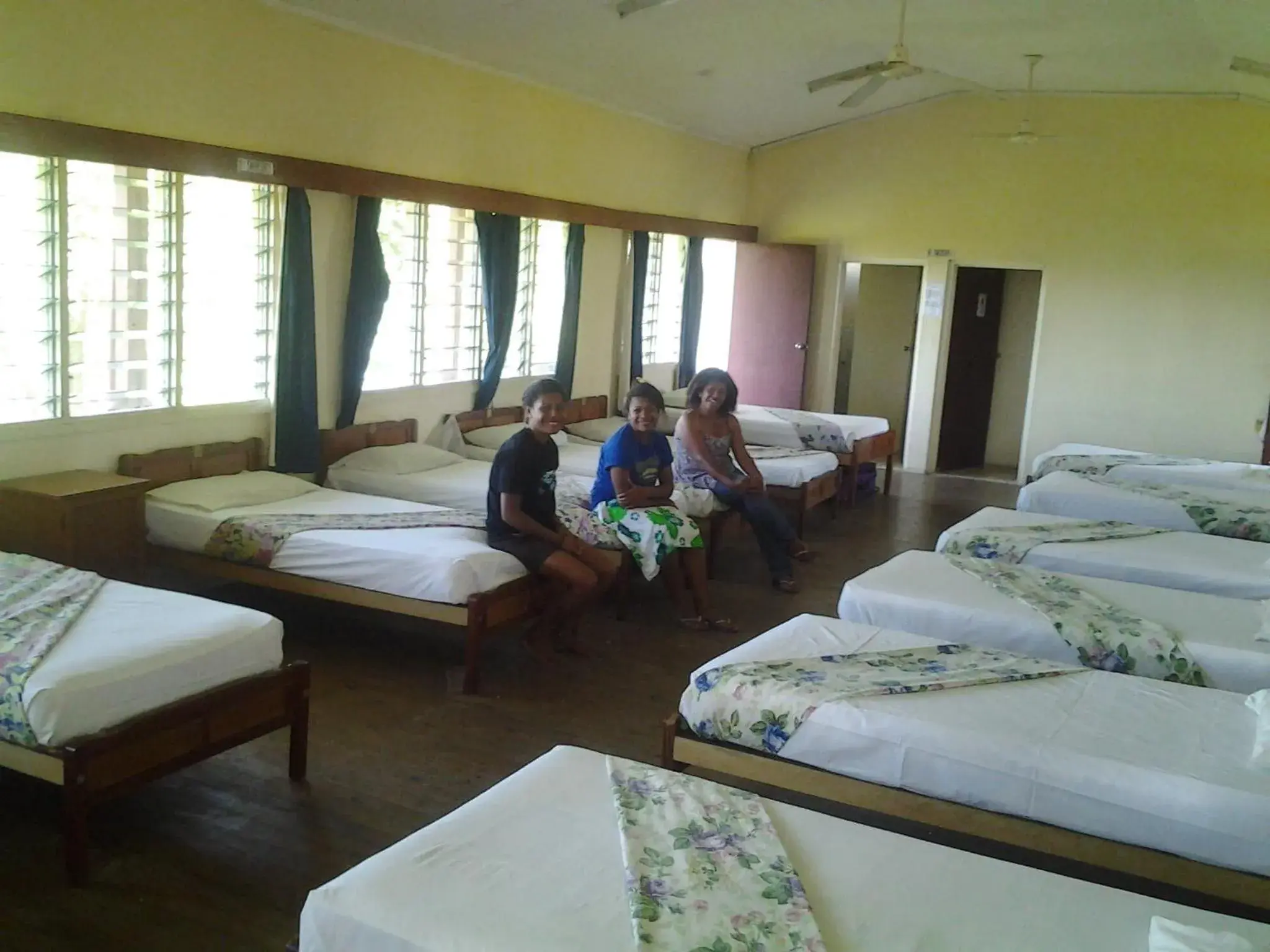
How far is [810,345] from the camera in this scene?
389 inches

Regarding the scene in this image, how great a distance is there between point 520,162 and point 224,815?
476 centimetres

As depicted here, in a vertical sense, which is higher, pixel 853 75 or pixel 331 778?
pixel 853 75

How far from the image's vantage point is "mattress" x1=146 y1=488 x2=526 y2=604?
399 cm

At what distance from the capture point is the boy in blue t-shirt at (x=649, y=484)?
482cm

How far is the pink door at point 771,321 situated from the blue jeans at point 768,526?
3871mm

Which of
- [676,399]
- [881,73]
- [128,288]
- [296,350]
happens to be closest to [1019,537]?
[881,73]

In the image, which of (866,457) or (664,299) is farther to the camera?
(664,299)

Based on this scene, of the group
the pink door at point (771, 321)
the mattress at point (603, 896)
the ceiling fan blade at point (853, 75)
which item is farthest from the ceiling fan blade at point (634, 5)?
the mattress at point (603, 896)

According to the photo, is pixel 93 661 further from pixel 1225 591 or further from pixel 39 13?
pixel 1225 591

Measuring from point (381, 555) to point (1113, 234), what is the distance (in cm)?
686

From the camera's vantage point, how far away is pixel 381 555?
4.09 m

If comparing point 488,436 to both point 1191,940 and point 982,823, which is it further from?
point 1191,940

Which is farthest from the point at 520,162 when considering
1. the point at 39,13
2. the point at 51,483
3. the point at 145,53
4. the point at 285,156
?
the point at 51,483

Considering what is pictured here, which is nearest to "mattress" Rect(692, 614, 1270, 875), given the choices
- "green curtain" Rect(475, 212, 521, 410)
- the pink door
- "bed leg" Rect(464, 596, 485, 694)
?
"bed leg" Rect(464, 596, 485, 694)
